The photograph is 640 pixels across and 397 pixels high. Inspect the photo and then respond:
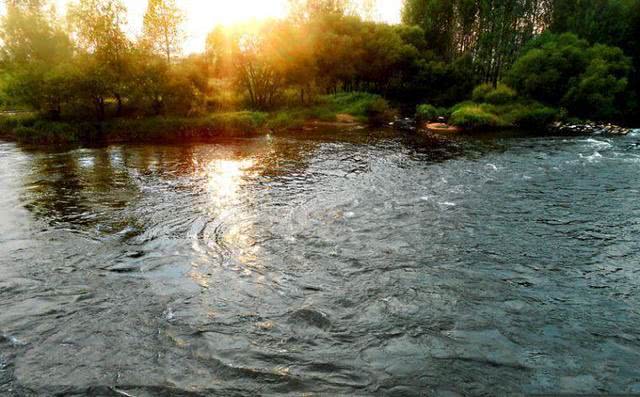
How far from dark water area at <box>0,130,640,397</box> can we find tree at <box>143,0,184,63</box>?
30.7 metres

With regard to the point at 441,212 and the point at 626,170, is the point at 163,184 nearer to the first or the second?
the point at 441,212

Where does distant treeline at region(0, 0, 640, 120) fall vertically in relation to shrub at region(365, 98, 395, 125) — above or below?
above

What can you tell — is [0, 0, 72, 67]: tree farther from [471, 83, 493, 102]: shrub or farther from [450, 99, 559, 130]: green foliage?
[471, 83, 493, 102]: shrub

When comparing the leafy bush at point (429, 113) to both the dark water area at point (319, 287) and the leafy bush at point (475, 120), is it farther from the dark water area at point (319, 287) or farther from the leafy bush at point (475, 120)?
the dark water area at point (319, 287)

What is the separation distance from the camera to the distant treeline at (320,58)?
37656mm

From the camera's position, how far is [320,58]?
5900cm

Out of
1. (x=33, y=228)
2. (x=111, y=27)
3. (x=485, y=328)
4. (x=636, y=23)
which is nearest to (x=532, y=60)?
(x=636, y=23)

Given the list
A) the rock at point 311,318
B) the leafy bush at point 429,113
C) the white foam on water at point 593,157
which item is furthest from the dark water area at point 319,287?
the leafy bush at point 429,113

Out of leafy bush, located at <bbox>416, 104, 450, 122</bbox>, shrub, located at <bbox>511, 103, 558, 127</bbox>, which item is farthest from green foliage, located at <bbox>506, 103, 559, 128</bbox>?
leafy bush, located at <bbox>416, 104, 450, 122</bbox>

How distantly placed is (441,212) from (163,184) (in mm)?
13766

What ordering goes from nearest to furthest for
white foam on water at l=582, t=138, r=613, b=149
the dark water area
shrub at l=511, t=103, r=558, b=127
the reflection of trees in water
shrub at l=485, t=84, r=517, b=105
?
the dark water area → the reflection of trees in water → white foam on water at l=582, t=138, r=613, b=149 → shrub at l=511, t=103, r=558, b=127 → shrub at l=485, t=84, r=517, b=105

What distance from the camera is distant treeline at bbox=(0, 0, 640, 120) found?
37656 mm

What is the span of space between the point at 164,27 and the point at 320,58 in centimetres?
2254

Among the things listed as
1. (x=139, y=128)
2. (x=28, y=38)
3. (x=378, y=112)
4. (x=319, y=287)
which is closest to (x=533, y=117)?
(x=378, y=112)
